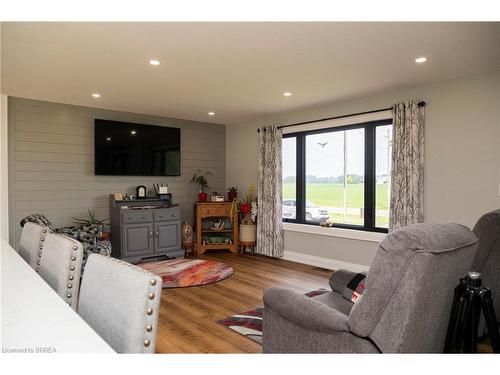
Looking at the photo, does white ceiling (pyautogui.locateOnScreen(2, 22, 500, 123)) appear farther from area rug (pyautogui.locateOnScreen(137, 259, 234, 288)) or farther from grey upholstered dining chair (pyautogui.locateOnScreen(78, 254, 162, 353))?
area rug (pyautogui.locateOnScreen(137, 259, 234, 288))

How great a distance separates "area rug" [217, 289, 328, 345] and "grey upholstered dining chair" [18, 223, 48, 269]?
1.67 m

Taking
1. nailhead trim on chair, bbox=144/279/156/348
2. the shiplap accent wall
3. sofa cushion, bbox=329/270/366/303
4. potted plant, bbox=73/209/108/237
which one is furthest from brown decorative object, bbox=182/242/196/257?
nailhead trim on chair, bbox=144/279/156/348

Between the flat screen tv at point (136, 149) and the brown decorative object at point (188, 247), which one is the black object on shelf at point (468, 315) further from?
the flat screen tv at point (136, 149)

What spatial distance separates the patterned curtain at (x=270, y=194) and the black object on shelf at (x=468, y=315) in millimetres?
4036

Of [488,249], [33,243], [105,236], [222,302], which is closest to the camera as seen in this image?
[33,243]

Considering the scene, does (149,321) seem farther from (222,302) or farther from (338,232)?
(338,232)

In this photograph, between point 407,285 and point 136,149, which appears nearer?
point 407,285

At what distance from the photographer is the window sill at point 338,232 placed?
467 cm

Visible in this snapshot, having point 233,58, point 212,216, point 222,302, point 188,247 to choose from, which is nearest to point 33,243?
point 222,302

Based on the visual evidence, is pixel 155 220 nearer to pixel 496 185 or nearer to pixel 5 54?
pixel 5 54

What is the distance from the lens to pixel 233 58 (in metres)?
3.27

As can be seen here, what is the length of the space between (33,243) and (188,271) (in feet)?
9.86
